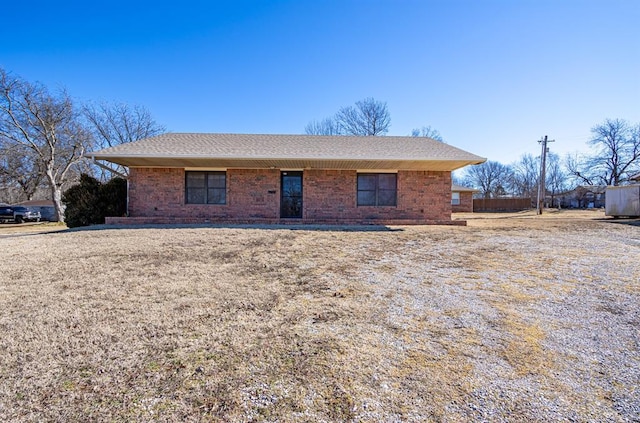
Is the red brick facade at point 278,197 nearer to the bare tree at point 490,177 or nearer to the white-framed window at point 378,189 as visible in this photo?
the white-framed window at point 378,189

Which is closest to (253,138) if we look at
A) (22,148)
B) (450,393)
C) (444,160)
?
(444,160)

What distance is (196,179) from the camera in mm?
11500

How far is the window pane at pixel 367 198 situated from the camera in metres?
11.7

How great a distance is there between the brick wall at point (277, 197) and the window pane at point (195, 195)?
0.17 meters

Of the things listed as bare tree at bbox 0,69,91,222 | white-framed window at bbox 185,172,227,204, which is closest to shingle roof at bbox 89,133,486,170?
white-framed window at bbox 185,172,227,204

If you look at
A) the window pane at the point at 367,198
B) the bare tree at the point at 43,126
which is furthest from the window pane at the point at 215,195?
the bare tree at the point at 43,126

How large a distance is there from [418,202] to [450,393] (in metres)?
10.4

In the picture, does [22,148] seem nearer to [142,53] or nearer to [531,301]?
[142,53]

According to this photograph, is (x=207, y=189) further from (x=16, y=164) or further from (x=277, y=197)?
(x=16, y=164)

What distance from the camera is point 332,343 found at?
230 cm

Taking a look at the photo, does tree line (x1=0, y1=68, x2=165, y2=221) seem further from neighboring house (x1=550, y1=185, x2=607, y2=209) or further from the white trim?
neighboring house (x1=550, y1=185, x2=607, y2=209)

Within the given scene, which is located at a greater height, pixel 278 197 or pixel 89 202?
pixel 278 197

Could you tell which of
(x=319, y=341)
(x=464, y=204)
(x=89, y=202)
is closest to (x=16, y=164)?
(x=89, y=202)

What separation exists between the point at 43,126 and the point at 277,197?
716 inches
